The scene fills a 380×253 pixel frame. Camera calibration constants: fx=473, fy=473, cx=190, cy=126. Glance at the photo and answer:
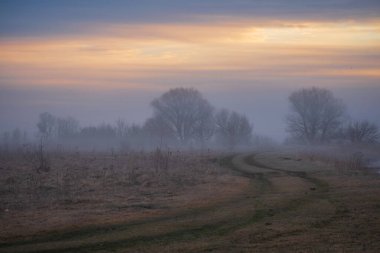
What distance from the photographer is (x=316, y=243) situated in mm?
14461

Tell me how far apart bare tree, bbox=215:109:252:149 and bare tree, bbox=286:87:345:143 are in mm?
11987

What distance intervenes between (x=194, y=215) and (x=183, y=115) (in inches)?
3535

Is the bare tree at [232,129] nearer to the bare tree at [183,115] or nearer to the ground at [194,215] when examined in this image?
the bare tree at [183,115]

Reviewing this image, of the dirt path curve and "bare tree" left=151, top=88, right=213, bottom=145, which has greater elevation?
"bare tree" left=151, top=88, right=213, bottom=145

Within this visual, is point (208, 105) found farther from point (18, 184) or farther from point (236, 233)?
point (236, 233)

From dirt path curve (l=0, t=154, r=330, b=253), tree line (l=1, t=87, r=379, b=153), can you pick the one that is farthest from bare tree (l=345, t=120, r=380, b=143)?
dirt path curve (l=0, t=154, r=330, b=253)

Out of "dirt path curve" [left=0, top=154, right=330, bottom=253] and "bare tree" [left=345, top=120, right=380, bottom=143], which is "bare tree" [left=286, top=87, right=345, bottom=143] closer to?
"bare tree" [left=345, top=120, right=380, bottom=143]

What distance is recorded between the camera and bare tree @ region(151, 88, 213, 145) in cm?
10844

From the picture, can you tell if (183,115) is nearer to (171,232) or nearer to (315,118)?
(315,118)

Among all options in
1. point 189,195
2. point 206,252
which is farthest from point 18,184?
point 206,252

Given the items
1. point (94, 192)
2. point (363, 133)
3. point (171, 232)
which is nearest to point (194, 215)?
point (171, 232)

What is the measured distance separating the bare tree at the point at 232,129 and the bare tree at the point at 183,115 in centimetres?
491

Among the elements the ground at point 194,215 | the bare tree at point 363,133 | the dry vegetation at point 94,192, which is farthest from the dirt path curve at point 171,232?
the bare tree at point 363,133

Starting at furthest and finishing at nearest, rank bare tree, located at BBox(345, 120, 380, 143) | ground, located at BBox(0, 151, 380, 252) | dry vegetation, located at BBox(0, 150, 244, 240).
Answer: bare tree, located at BBox(345, 120, 380, 143)
dry vegetation, located at BBox(0, 150, 244, 240)
ground, located at BBox(0, 151, 380, 252)
